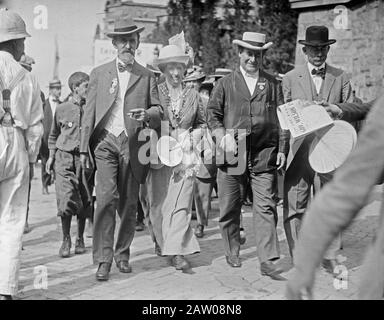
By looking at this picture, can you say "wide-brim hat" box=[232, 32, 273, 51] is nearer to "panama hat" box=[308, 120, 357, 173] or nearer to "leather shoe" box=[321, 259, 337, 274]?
"panama hat" box=[308, 120, 357, 173]

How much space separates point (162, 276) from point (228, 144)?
129 cm

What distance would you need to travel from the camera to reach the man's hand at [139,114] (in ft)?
19.4

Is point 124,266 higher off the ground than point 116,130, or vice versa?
point 116,130

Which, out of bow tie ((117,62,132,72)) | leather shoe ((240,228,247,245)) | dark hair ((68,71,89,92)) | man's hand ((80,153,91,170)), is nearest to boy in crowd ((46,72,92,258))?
dark hair ((68,71,89,92))

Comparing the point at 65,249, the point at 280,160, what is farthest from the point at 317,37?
the point at 65,249

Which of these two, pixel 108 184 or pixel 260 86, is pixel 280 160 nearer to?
pixel 260 86

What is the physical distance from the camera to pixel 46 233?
8.03 meters

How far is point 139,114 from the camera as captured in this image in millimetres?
5906

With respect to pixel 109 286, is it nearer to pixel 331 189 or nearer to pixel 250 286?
pixel 250 286

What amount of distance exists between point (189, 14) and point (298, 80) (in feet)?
27.2

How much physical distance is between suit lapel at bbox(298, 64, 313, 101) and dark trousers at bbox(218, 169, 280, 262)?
0.80m

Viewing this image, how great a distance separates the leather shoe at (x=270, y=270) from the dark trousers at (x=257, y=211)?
0.04 metres

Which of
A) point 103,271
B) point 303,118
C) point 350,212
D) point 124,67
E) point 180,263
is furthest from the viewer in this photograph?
point 180,263

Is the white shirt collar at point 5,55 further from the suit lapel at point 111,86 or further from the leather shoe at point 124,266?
the leather shoe at point 124,266
